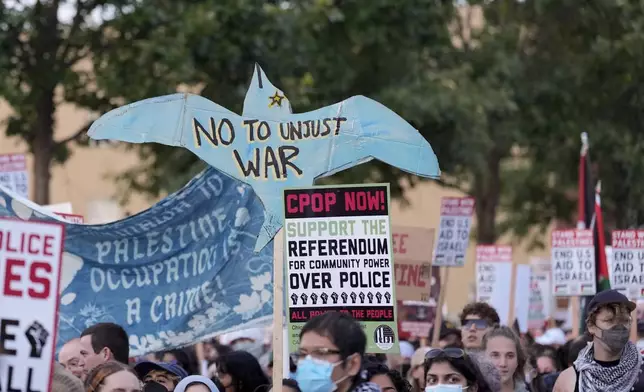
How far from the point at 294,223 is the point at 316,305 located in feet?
1.60

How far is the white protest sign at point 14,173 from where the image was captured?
595 inches

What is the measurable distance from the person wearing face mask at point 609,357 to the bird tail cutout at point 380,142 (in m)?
1.20

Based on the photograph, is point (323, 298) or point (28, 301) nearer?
point (28, 301)

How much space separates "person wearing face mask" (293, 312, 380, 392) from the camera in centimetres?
635

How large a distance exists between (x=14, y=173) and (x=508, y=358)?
24.0 feet

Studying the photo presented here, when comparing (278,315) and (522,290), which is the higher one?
(522,290)

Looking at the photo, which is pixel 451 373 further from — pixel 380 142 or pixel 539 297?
pixel 539 297

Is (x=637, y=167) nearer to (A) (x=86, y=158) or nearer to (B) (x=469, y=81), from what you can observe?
(B) (x=469, y=81)

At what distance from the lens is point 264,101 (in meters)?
9.24

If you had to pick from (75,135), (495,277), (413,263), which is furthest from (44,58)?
(413,263)

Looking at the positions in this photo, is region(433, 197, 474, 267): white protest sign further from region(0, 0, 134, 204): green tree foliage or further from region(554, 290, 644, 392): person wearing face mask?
region(554, 290, 644, 392): person wearing face mask

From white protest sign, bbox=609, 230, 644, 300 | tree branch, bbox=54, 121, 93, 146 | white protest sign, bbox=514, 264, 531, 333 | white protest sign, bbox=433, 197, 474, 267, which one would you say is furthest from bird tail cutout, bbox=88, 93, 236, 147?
white protest sign, bbox=514, 264, 531, 333

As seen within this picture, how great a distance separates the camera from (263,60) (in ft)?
62.6

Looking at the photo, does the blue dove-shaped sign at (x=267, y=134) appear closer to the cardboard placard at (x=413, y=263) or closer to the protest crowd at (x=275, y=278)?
the protest crowd at (x=275, y=278)
